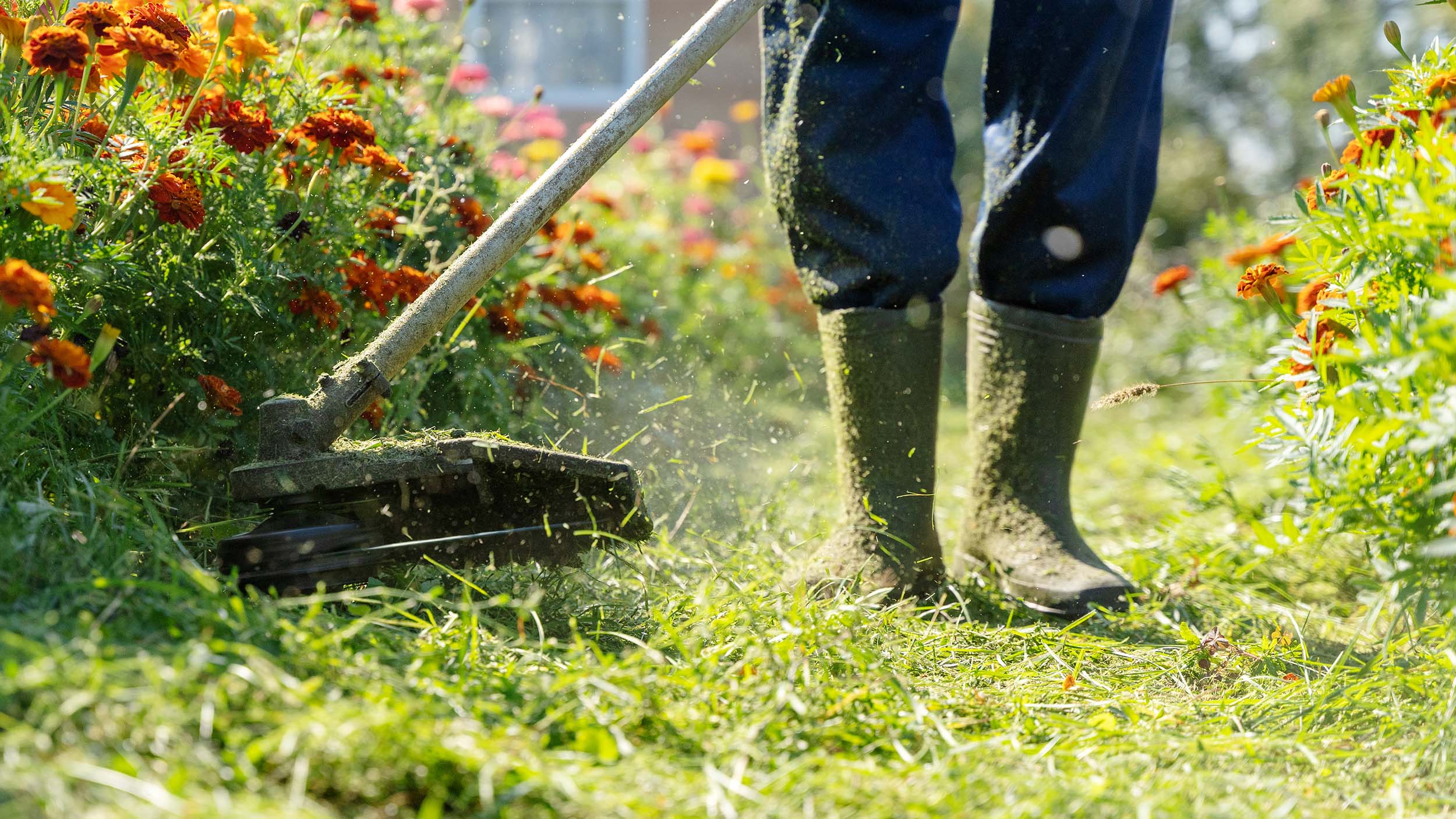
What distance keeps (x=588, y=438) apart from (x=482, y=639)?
893 millimetres

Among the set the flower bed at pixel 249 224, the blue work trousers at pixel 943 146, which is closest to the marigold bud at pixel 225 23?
the flower bed at pixel 249 224

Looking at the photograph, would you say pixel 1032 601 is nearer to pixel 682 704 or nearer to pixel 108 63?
pixel 682 704

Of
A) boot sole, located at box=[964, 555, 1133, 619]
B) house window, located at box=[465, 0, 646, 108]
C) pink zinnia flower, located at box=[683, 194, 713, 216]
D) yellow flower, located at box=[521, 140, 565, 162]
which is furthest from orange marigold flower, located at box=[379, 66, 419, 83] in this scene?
house window, located at box=[465, 0, 646, 108]

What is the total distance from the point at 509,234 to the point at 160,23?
0.58m

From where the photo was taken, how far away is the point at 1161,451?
153 inches

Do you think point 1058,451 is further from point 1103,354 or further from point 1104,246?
point 1103,354

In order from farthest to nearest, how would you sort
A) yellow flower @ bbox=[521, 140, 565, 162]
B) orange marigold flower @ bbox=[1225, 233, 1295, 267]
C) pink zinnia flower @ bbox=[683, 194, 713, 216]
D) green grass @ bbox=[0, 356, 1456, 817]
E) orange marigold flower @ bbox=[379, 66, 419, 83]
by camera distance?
pink zinnia flower @ bbox=[683, 194, 713, 216] < yellow flower @ bbox=[521, 140, 565, 162] < orange marigold flower @ bbox=[379, 66, 419, 83] < orange marigold flower @ bbox=[1225, 233, 1295, 267] < green grass @ bbox=[0, 356, 1456, 817]

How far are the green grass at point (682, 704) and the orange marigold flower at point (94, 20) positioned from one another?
686 millimetres

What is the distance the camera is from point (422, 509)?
60.7 inches

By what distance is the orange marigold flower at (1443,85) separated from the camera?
1428 millimetres

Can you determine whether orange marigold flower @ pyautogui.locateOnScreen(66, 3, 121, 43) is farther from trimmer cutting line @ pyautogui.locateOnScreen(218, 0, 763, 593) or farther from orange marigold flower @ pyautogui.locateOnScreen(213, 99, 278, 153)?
trimmer cutting line @ pyautogui.locateOnScreen(218, 0, 763, 593)

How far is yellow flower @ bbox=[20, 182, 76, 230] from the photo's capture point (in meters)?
1.29

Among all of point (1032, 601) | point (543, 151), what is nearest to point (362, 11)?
point (543, 151)

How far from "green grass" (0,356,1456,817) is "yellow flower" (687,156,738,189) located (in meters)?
3.41
